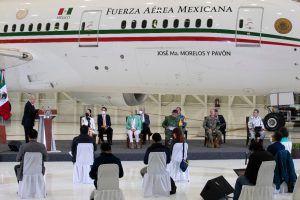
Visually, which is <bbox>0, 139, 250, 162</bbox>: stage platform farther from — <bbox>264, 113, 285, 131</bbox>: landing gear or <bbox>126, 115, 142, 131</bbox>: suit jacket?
<bbox>264, 113, 285, 131</bbox>: landing gear

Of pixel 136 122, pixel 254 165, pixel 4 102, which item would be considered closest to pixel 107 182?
pixel 254 165

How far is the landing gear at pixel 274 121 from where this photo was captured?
19.6 metres

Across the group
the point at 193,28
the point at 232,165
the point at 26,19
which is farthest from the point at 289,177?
the point at 26,19

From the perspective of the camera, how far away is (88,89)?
2153cm

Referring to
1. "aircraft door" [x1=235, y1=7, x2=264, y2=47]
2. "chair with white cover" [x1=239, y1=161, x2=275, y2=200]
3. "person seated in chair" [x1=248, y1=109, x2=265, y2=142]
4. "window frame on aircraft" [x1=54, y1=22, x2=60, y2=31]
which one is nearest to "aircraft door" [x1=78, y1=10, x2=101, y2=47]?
"window frame on aircraft" [x1=54, y1=22, x2=60, y2=31]

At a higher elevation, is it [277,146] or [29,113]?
[29,113]

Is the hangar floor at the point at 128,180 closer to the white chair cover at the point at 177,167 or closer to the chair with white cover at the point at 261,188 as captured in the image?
the white chair cover at the point at 177,167

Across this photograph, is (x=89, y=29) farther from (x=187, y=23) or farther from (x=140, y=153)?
(x=140, y=153)

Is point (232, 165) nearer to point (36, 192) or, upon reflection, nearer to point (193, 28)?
point (193, 28)

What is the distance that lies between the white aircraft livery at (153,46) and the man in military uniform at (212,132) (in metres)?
2.26

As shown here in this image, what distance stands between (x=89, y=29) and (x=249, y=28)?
4816 mm

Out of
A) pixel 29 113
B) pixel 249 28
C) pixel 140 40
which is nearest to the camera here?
pixel 249 28

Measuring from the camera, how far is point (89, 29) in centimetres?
2036

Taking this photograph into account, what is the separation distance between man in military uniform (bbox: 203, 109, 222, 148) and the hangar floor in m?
1.90
